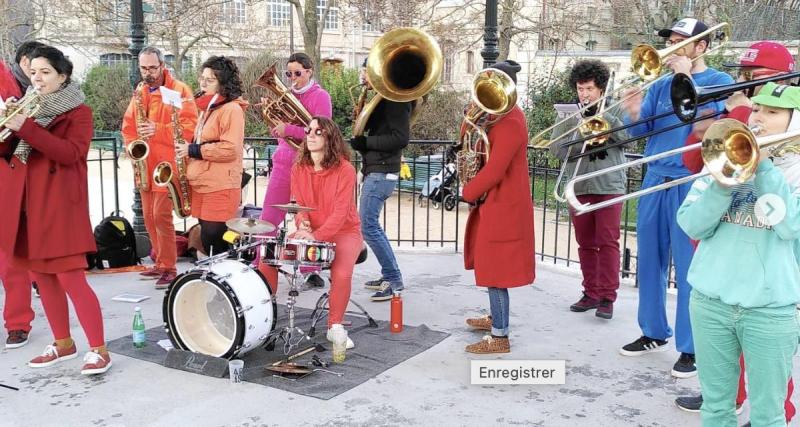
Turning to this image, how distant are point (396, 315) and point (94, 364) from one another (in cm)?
188

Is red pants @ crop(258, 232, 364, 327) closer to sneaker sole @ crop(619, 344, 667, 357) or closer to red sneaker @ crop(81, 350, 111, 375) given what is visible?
red sneaker @ crop(81, 350, 111, 375)

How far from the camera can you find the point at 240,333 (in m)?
4.11

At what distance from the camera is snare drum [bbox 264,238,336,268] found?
14.4 feet

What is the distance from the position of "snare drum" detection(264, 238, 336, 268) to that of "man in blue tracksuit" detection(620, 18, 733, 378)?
1.86m

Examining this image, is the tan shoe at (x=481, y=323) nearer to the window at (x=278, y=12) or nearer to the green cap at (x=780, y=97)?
the green cap at (x=780, y=97)

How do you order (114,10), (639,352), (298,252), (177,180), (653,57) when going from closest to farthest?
1. (653,57)
2. (298,252)
3. (639,352)
4. (177,180)
5. (114,10)

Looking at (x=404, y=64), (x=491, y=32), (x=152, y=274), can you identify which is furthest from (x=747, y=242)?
(x=152, y=274)

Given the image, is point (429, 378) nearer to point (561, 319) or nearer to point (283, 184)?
point (561, 319)

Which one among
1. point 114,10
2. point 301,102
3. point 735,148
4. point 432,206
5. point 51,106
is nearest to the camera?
point 735,148

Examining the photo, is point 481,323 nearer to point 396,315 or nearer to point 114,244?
point 396,315

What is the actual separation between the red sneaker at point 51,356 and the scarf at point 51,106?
1.14m

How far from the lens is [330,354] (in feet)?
15.2

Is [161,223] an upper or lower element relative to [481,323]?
upper

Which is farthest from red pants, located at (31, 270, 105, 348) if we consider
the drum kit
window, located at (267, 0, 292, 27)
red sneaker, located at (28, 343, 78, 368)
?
window, located at (267, 0, 292, 27)
